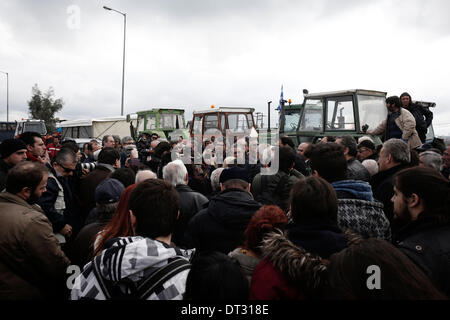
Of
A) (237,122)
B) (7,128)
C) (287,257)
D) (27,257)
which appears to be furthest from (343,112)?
(7,128)

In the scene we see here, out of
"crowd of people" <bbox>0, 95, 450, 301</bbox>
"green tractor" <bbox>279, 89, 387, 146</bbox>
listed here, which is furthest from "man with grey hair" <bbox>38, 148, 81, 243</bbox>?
"green tractor" <bbox>279, 89, 387, 146</bbox>

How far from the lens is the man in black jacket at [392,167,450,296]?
190 cm

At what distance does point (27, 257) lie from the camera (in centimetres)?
233

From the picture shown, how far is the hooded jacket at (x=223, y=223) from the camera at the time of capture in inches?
113

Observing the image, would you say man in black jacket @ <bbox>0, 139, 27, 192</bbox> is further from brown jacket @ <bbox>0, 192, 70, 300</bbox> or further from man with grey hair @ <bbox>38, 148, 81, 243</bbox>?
brown jacket @ <bbox>0, 192, 70, 300</bbox>

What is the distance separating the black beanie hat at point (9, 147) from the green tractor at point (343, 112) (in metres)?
6.82

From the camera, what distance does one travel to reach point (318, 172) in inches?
121

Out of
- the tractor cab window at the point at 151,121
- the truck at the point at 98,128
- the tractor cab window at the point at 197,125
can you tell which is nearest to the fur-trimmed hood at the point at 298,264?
the tractor cab window at the point at 197,125

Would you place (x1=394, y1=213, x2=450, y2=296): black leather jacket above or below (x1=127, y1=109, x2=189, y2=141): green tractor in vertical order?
below

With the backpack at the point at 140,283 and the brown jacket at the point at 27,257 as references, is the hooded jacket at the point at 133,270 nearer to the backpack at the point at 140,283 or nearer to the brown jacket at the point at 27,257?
the backpack at the point at 140,283

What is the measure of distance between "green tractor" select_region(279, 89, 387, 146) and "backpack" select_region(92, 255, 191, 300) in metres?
7.23
